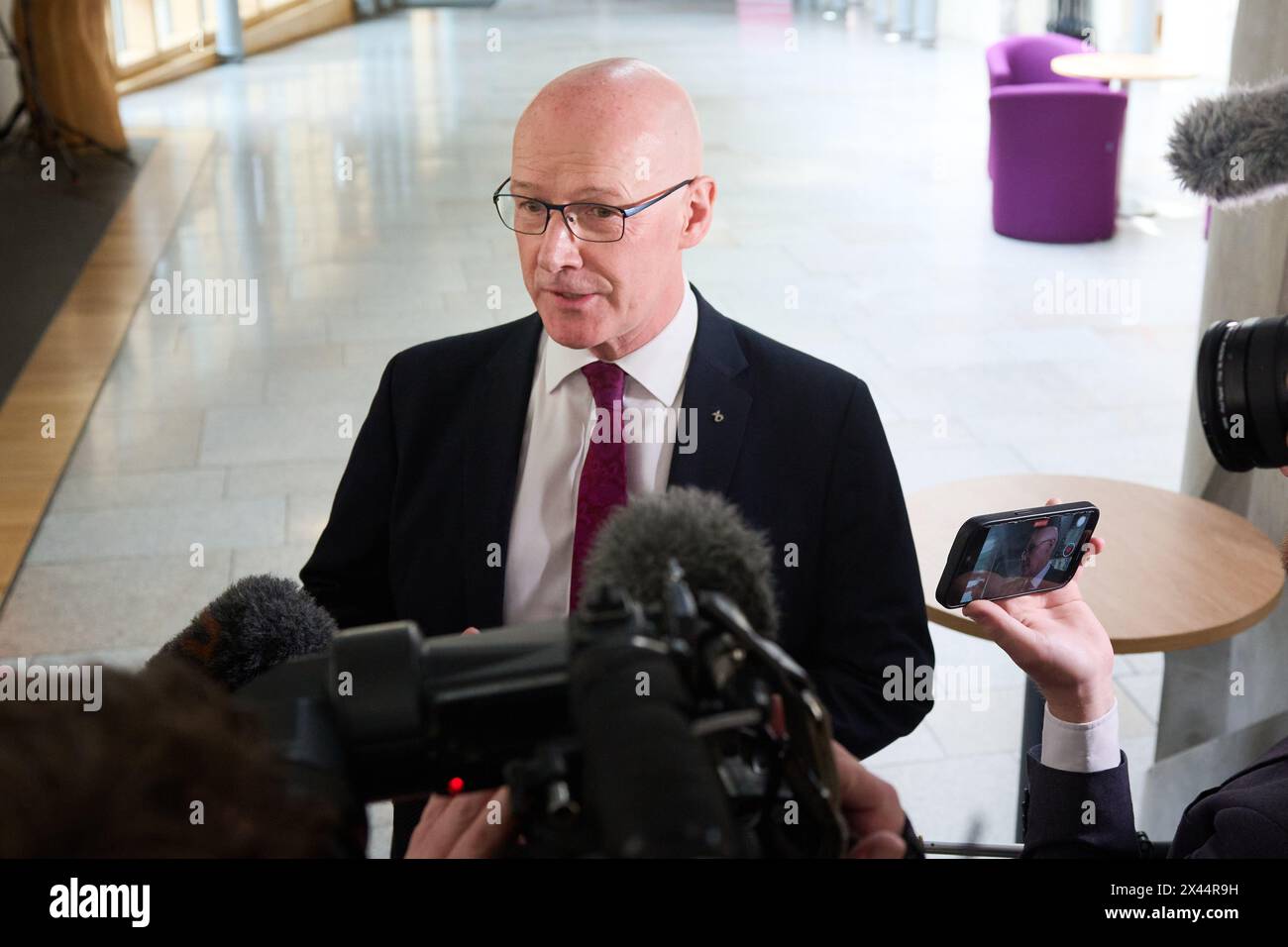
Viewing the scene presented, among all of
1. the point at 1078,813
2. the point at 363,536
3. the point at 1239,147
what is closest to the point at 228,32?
the point at 363,536

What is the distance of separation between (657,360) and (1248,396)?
0.77 meters

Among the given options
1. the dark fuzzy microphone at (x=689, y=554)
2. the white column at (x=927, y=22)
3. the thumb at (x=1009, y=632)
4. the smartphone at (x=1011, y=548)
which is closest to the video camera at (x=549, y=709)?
the dark fuzzy microphone at (x=689, y=554)

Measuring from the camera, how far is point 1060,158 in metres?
8.34

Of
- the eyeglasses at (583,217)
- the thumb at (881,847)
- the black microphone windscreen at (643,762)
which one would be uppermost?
the black microphone windscreen at (643,762)

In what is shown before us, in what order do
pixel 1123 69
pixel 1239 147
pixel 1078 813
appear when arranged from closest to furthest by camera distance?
pixel 1078 813 → pixel 1239 147 → pixel 1123 69

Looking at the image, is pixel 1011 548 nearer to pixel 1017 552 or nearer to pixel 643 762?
pixel 1017 552

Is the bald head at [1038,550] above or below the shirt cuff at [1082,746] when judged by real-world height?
above

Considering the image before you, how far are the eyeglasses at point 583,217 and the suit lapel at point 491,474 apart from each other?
237mm

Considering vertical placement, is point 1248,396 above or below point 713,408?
above

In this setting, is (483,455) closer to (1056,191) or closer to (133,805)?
(133,805)

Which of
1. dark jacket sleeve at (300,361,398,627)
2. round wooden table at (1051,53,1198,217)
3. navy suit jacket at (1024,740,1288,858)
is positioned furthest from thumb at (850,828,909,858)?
round wooden table at (1051,53,1198,217)

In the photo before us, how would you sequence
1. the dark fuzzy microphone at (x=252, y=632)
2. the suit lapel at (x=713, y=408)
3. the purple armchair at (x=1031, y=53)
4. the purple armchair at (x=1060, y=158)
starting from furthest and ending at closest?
the purple armchair at (x=1031, y=53), the purple armchair at (x=1060, y=158), the suit lapel at (x=713, y=408), the dark fuzzy microphone at (x=252, y=632)

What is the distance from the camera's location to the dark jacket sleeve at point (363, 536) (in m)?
1.96

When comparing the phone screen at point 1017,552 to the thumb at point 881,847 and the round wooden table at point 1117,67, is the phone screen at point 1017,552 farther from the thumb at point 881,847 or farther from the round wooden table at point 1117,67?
the round wooden table at point 1117,67
